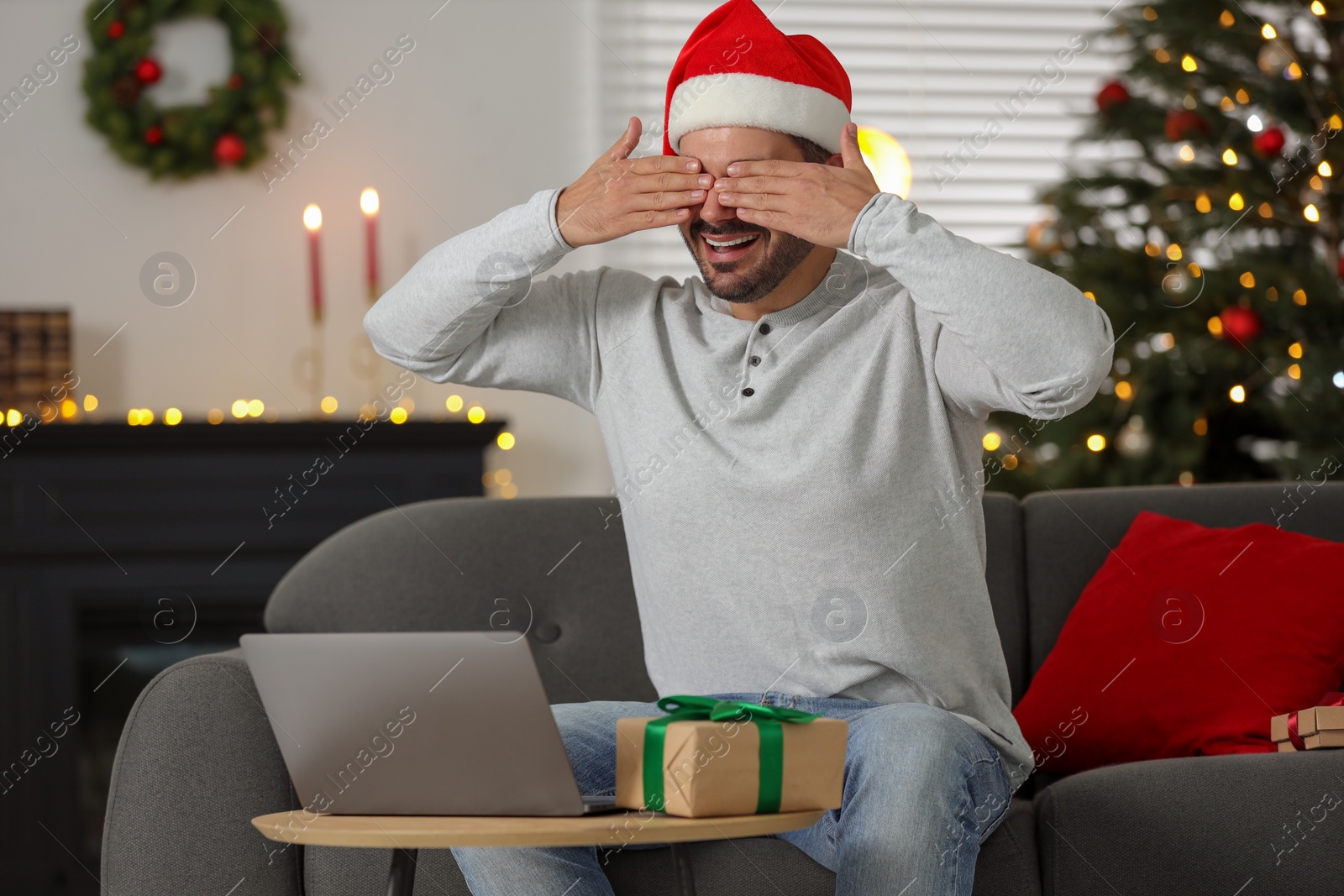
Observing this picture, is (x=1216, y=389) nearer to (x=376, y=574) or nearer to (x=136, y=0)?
(x=376, y=574)

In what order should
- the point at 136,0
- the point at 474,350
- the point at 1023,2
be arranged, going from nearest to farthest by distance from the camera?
the point at 474,350, the point at 136,0, the point at 1023,2

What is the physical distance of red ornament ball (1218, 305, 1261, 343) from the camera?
283 centimetres

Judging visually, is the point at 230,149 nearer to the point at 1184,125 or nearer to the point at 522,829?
the point at 1184,125

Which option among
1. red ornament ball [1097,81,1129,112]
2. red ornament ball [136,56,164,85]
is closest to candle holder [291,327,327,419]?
red ornament ball [136,56,164,85]

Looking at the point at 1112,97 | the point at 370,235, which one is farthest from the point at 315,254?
the point at 1112,97

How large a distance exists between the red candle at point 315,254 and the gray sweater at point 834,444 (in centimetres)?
142

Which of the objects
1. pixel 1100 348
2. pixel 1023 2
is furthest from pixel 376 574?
pixel 1023 2

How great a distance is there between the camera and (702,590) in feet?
4.61

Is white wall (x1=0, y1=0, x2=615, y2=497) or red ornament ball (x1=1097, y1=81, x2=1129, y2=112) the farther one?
red ornament ball (x1=1097, y1=81, x2=1129, y2=112)

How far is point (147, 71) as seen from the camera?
9.42ft

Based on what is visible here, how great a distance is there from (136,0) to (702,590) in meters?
2.26

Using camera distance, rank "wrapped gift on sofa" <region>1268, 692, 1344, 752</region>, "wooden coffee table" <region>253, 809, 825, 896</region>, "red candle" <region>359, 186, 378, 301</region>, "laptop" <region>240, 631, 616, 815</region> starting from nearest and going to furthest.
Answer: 1. "wooden coffee table" <region>253, 809, 825, 896</region>
2. "laptop" <region>240, 631, 616, 815</region>
3. "wrapped gift on sofa" <region>1268, 692, 1344, 752</region>
4. "red candle" <region>359, 186, 378, 301</region>

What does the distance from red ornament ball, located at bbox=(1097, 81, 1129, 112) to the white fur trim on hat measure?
178cm

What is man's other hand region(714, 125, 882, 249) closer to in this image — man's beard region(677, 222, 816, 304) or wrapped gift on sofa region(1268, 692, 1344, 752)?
man's beard region(677, 222, 816, 304)
